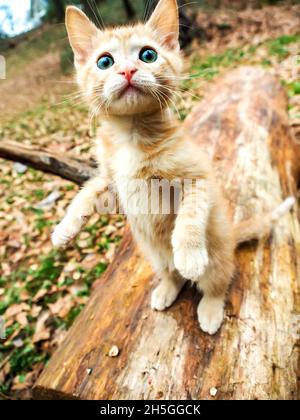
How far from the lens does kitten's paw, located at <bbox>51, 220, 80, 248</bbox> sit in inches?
62.8

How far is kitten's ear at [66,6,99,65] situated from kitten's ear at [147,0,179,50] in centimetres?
30

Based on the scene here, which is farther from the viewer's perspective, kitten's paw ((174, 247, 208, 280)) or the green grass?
the green grass

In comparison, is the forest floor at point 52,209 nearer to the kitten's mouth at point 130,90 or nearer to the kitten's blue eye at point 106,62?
the kitten's blue eye at point 106,62

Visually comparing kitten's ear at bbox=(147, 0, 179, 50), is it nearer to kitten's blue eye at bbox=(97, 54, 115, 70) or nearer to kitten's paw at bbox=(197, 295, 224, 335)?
kitten's blue eye at bbox=(97, 54, 115, 70)

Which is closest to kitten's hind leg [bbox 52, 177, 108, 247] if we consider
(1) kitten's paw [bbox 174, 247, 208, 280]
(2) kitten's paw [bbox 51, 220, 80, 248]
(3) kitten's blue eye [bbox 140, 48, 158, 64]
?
(2) kitten's paw [bbox 51, 220, 80, 248]

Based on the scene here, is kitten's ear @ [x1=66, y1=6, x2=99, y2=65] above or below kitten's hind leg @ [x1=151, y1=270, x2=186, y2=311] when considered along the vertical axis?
above

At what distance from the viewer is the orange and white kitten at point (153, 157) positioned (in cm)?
144

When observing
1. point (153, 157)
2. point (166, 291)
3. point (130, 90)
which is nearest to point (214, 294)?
point (166, 291)

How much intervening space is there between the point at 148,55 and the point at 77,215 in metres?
0.81

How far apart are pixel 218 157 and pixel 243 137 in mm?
344

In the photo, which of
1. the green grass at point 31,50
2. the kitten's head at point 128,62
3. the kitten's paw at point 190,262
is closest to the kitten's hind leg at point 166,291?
the kitten's paw at point 190,262

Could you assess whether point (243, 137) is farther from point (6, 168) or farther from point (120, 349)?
point (6, 168)
